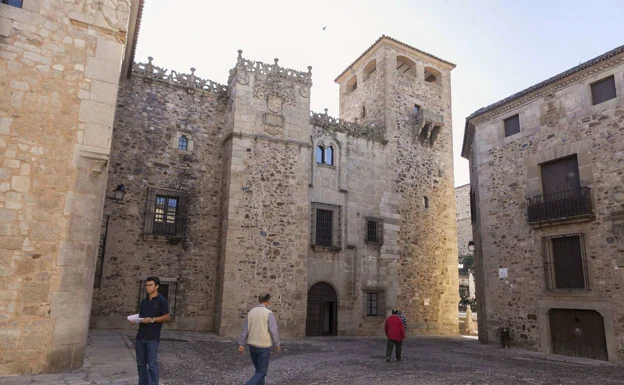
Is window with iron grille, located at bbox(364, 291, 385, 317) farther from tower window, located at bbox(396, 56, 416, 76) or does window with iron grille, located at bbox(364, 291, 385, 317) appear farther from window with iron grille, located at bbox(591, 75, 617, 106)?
tower window, located at bbox(396, 56, 416, 76)

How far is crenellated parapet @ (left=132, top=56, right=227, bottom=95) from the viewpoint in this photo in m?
A: 15.8

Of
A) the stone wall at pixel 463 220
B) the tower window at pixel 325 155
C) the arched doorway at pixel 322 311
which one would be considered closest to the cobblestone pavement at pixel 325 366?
the arched doorway at pixel 322 311

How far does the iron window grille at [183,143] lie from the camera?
16.1 metres

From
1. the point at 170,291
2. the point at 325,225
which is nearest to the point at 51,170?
the point at 170,291

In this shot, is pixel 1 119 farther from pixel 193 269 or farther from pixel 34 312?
pixel 193 269

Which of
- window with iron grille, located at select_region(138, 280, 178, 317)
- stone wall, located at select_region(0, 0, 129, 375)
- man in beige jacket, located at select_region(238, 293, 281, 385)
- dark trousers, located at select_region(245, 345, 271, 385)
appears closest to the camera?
dark trousers, located at select_region(245, 345, 271, 385)

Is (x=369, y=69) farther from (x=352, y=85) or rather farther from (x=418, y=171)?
(x=418, y=171)

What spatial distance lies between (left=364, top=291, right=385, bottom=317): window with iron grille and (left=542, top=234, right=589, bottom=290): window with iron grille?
696 cm

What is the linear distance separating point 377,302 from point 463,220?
73.1ft

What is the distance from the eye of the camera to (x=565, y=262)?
13.1 meters

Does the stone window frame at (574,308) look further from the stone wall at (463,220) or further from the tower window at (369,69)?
the stone wall at (463,220)

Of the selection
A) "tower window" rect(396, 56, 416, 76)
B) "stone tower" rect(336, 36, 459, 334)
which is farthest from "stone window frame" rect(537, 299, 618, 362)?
"tower window" rect(396, 56, 416, 76)

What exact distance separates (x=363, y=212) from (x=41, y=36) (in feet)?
44.5

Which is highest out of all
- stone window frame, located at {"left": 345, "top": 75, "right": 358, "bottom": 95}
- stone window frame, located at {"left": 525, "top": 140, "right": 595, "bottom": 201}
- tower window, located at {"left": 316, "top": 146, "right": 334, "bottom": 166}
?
stone window frame, located at {"left": 345, "top": 75, "right": 358, "bottom": 95}
